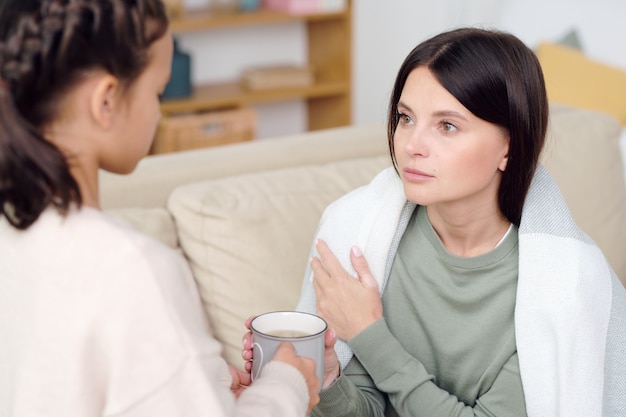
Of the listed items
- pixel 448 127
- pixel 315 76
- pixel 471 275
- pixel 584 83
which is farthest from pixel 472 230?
pixel 315 76

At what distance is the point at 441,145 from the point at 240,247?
19.3 inches

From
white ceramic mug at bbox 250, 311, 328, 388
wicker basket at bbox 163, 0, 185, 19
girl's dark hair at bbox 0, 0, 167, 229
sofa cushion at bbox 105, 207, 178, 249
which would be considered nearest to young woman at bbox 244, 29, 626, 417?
white ceramic mug at bbox 250, 311, 328, 388

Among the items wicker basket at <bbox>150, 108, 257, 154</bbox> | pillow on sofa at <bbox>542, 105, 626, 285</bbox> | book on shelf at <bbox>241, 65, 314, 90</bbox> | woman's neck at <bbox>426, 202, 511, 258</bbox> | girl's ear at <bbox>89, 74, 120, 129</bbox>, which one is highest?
girl's ear at <bbox>89, 74, 120, 129</bbox>

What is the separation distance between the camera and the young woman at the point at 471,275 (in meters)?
1.46

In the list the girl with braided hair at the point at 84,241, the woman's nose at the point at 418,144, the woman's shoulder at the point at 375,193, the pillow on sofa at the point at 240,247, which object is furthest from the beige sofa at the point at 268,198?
the girl with braided hair at the point at 84,241

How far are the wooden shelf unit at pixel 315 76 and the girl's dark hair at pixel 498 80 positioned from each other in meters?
2.64

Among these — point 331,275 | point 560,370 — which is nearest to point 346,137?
point 331,275

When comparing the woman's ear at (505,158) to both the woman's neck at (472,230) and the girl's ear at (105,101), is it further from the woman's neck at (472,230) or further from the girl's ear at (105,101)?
the girl's ear at (105,101)

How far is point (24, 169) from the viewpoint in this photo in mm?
969

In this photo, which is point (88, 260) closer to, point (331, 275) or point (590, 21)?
point (331, 275)

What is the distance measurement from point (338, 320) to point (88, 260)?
64cm

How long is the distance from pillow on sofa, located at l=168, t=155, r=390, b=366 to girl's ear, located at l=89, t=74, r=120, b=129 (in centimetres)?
80

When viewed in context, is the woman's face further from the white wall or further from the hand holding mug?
the white wall

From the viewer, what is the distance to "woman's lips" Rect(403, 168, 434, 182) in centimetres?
147
